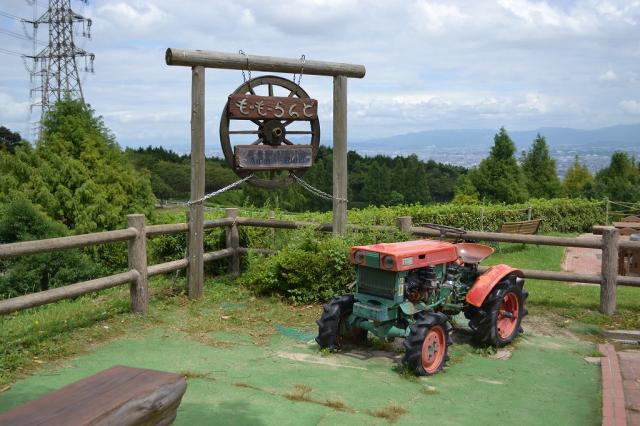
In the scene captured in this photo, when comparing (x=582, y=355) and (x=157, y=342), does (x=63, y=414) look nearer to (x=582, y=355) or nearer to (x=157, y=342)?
(x=157, y=342)

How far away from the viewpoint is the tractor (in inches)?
219

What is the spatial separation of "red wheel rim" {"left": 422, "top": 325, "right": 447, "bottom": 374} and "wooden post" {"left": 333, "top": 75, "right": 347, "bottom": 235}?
10.6 ft

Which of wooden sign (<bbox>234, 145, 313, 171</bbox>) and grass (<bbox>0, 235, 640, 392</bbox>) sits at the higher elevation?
wooden sign (<bbox>234, 145, 313, 171</bbox>)

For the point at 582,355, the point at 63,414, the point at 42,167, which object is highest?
the point at 42,167

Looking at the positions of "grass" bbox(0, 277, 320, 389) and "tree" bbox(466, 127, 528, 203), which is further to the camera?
"tree" bbox(466, 127, 528, 203)

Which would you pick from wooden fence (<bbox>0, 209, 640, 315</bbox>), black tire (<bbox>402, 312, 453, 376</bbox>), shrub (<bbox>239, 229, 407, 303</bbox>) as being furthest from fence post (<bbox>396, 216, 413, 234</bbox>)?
black tire (<bbox>402, 312, 453, 376</bbox>)

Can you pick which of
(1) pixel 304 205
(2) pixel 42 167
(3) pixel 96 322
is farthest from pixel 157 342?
(1) pixel 304 205

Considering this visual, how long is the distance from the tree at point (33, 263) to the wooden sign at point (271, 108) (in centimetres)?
423

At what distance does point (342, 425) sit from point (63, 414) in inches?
79.8

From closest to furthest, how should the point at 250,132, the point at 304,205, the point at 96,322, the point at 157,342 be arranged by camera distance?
the point at 157,342
the point at 96,322
the point at 250,132
the point at 304,205

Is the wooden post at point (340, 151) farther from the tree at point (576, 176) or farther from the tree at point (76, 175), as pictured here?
the tree at point (576, 176)

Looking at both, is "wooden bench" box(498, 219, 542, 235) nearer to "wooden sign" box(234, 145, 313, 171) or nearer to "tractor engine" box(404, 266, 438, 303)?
"wooden sign" box(234, 145, 313, 171)

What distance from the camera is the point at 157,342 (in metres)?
6.30

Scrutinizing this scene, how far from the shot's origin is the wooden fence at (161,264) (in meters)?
5.95
